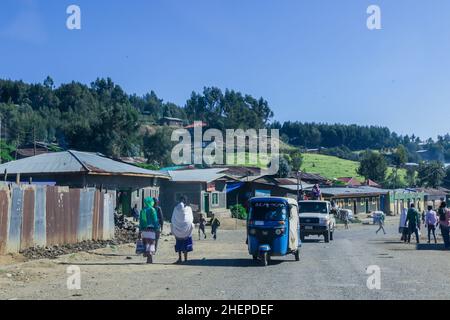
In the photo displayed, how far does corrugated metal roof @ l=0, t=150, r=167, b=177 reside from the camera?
→ 111ft

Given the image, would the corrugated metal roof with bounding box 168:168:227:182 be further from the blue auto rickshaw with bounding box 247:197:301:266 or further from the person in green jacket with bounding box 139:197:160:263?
the blue auto rickshaw with bounding box 247:197:301:266

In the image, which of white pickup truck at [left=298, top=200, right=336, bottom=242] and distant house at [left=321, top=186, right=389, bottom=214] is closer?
white pickup truck at [left=298, top=200, right=336, bottom=242]

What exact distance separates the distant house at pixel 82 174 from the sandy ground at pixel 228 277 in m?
14.1

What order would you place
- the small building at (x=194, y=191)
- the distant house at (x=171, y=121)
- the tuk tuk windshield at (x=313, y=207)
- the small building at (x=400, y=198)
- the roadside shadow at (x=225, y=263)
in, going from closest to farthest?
the roadside shadow at (x=225, y=263)
the tuk tuk windshield at (x=313, y=207)
the small building at (x=194, y=191)
the small building at (x=400, y=198)
the distant house at (x=171, y=121)

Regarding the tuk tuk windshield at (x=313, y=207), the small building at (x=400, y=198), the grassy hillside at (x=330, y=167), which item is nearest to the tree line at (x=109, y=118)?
the grassy hillside at (x=330, y=167)

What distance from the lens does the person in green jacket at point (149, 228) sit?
17156mm

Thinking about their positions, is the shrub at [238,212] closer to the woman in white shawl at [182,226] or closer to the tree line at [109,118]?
the tree line at [109,118]

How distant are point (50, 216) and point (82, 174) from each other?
46.3ft

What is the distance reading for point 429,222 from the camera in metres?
26.2

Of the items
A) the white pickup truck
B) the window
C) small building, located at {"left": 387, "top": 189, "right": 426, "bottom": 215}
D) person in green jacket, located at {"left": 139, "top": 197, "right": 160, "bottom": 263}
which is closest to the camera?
person in green jacket, located at {"left": 139, "top": 197, "right": 160, "bottom": 263}

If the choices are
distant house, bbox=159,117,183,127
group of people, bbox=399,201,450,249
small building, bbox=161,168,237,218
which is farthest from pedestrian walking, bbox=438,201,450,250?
distant house, bbox=159,117,183,127

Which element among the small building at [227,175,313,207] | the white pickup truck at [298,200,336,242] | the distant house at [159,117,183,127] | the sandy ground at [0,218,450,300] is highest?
the distant house at [159,117,183,127]
